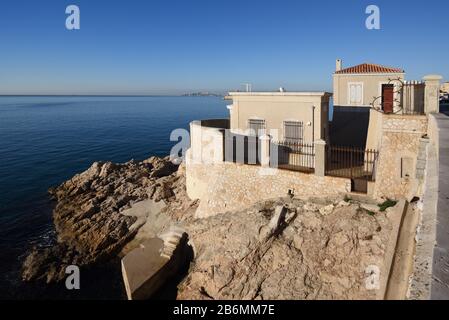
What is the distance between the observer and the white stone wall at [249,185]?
46.6 ft

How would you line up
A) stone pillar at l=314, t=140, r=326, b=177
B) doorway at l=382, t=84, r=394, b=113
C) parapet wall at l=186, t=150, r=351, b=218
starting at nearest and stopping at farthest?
stone pillar at l=314, t=140, r=326, b=177
parapet wall at l=186, t=150, r=351, b=218
doorway at l=382, t=84, r=394, b=113

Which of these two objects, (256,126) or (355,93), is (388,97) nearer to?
(355,93)

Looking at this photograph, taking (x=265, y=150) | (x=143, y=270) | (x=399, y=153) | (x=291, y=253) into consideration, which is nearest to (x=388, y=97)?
(x=399, y=153)

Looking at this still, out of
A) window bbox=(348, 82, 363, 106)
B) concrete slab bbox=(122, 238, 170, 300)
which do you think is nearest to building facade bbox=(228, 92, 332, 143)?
window bbox=(348, 82, 363, 106)

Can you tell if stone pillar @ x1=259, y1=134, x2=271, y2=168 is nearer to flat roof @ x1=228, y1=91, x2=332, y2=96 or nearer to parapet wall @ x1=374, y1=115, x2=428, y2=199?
flat roof @ x1=228, y1=91, x2=332, y2=96

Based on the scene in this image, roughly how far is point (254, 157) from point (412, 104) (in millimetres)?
7744

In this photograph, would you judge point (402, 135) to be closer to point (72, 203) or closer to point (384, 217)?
point (384, 217)

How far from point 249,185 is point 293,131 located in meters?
4.54

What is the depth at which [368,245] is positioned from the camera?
36.1ft

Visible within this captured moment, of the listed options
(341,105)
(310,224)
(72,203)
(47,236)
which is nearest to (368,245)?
(310,224)

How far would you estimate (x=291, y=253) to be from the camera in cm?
1210

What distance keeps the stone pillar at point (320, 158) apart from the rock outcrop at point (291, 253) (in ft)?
4.74

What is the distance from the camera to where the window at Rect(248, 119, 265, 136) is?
1895cm

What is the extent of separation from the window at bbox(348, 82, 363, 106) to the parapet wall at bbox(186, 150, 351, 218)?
9.68m
